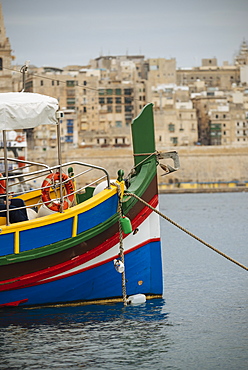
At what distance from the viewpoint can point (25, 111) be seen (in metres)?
11.7

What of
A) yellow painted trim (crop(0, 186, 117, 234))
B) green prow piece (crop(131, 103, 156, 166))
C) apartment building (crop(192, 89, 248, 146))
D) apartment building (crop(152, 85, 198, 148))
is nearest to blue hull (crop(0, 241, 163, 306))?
yellow painted trim (crop(0, 186, 117, 234))

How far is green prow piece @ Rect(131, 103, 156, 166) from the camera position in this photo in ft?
41.8

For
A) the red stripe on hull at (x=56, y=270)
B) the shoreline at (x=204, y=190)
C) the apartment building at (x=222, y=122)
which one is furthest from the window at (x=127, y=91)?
the red stripe on hull at (x=56, y=270)

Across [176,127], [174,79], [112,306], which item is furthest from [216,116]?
[112,306]

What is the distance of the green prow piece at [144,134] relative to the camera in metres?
12.7

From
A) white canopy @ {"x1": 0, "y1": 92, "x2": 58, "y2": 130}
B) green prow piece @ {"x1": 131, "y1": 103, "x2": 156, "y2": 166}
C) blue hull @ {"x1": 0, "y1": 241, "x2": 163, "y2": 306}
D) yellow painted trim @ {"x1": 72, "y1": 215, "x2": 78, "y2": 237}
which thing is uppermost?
white canopy @ {"x1": 0, "y1": 92, "x2": 58, "y2": 130}

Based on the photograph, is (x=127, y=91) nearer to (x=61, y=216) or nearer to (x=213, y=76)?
(x=213, y=76)

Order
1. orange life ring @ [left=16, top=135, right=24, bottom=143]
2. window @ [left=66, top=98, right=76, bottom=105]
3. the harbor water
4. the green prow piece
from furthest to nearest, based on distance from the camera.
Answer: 1. window @ [left=66, top=98, right=76, bottom=105]
2. orange life ring @ [left=16, top=135, right=24, bottom=143]
3. the green prow piece
4. the harbor water

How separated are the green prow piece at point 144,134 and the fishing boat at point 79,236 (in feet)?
0.05

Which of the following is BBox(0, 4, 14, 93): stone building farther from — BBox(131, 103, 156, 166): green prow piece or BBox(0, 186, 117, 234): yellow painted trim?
BBox(0, 186, 117, 234): yellow painted trim

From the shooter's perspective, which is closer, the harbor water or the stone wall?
the harbor water

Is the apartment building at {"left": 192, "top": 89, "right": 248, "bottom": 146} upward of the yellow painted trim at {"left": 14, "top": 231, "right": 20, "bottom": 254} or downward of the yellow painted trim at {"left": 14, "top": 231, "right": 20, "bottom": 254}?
upward

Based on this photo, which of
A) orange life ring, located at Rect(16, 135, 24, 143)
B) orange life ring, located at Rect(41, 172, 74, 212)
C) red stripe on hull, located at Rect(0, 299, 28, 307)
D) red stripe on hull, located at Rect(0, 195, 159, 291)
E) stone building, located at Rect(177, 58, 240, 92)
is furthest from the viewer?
stone building, located at Rect(177, 58, 240, 92)

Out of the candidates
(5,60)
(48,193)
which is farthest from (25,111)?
(5,60)
